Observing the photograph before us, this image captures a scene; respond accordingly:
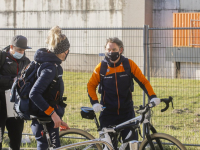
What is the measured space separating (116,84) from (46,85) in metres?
1.20

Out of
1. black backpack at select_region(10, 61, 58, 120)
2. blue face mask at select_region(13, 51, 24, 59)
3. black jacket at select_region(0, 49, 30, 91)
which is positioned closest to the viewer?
black backpack at select_region(10, 61, 58, 120)

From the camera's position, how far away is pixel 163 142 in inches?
163

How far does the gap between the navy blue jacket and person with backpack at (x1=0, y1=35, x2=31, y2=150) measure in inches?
52.5

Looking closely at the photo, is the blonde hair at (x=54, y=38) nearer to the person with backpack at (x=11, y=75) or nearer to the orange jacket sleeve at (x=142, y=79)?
the orange jacket sleeve at (x=142, y=79)

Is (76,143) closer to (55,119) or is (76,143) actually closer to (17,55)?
(55,119)

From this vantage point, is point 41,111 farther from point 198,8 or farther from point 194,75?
point 198,8

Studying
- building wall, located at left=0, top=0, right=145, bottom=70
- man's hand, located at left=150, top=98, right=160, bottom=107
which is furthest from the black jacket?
building wall, located at left=0, top=0, right=145, bottom=70

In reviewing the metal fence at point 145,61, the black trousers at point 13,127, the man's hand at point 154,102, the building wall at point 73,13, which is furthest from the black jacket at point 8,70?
the building wall at point 73,13

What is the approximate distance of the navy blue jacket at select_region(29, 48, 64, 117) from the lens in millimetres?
3389

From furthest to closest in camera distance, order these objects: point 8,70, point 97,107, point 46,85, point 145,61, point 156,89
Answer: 1. point 156,89
2. point 145,61
3. point 8,70
4. point 97,107
5. point 46,85

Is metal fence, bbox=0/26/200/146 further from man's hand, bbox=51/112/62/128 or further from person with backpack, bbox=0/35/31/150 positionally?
man's hand, bbox=51/112/62/128

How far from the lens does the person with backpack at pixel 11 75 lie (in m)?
4.73

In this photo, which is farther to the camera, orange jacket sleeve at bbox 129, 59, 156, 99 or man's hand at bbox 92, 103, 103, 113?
orange jacket sleeve at bbox 129, 59, 156, 99

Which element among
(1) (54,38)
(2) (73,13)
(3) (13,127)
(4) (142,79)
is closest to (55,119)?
(1) (54,38)
